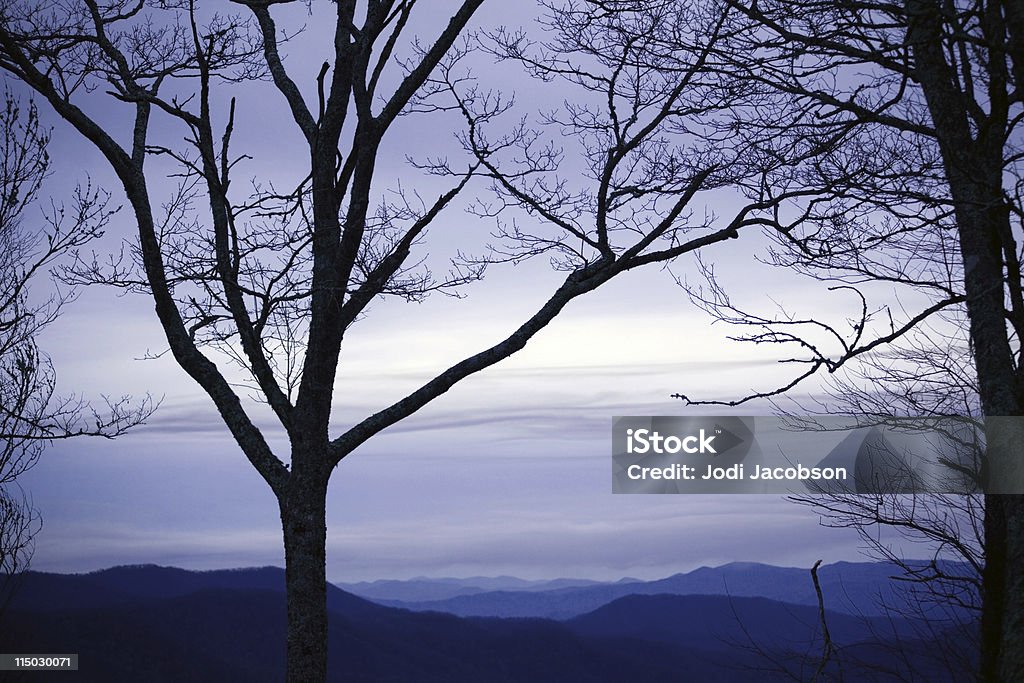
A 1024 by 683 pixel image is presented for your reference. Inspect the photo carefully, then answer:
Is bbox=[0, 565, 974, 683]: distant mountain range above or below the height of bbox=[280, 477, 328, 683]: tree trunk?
below

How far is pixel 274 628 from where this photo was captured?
38.8 metres

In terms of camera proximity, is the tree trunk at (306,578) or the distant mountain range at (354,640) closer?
the tree trunk at (306,578)

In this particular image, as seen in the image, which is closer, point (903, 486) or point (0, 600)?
point (903, 486)

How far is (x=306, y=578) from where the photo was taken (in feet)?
25.7

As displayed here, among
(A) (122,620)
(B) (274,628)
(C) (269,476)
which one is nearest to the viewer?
(C) (269,476)

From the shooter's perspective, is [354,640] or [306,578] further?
[354,640]

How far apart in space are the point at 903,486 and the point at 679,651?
35.1m

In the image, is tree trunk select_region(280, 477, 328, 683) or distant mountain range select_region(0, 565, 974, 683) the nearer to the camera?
tree trunk select_region(280, 477, 328, 683)

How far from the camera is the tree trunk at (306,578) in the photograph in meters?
7.75

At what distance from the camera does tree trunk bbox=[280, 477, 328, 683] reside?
25.4 feet

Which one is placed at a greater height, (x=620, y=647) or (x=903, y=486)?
(x=903, y=486)

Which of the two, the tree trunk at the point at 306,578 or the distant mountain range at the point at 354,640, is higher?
the tree trunk at the point at 306,578

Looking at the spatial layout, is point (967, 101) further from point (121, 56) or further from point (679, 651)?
point (679, 651)

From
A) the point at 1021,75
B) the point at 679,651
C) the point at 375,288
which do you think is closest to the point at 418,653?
the point at 679,651
